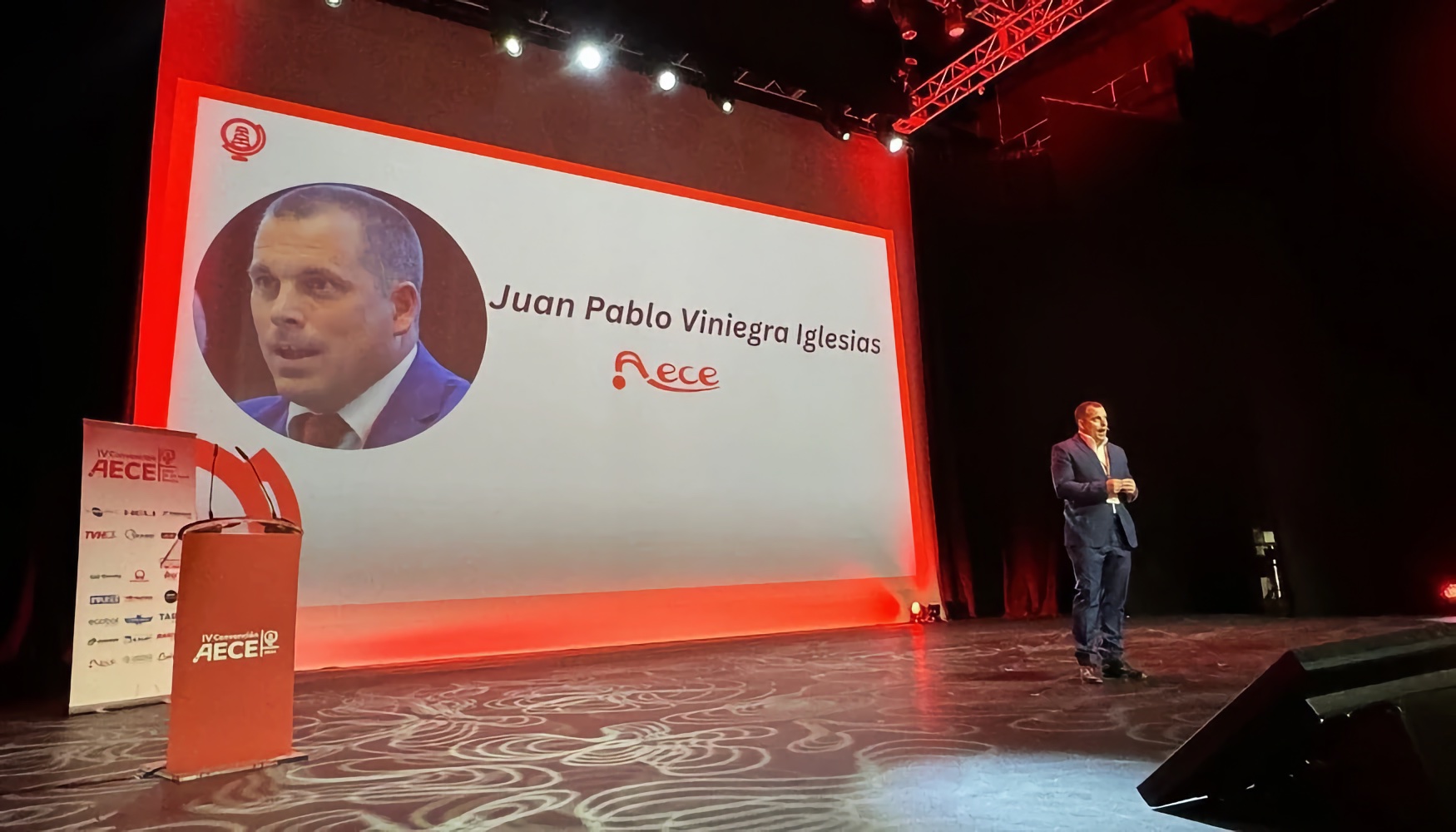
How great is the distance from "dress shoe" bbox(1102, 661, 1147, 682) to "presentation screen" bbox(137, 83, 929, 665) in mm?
2527

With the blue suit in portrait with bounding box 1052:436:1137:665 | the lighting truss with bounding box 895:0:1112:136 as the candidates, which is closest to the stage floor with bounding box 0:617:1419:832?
the blue suit in portrait with bounding box 1052:436:1137:665

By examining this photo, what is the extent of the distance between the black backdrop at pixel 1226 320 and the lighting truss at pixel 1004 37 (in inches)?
28.2

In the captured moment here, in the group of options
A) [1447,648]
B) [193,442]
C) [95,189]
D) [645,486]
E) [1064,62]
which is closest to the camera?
[1447,648]

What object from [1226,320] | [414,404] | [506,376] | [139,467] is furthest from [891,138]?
[139,467]

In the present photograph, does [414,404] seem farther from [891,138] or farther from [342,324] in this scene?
[891,138]

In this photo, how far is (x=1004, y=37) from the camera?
→ 5.37 metres

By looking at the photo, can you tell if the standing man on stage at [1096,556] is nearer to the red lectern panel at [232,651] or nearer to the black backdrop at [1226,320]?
the red lectern panel at [232,651]

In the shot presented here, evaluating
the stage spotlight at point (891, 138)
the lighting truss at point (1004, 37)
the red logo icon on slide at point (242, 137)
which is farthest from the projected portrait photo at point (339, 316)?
the lighting truss at point (1004, 37)

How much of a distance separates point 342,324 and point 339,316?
0.04m

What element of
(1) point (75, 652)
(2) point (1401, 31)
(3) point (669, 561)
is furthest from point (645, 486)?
(2) point (1401, 31)

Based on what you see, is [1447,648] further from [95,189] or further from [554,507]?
[95,189]

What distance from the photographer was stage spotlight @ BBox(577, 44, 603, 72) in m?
5.10

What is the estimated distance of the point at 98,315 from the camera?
3.64 meters

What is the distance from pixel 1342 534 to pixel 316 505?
5.98 metres
